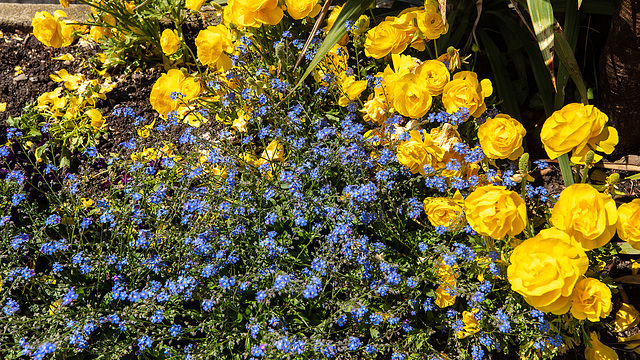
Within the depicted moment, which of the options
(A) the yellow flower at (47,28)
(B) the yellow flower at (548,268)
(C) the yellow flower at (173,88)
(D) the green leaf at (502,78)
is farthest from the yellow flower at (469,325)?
(A) the yellow flower at (47,28)

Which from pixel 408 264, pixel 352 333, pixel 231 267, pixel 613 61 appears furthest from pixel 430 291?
pixel 613 61

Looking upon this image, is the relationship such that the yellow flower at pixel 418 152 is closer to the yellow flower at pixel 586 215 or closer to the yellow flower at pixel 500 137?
the yellow flower at pixel 500 137

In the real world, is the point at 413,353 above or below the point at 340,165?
below

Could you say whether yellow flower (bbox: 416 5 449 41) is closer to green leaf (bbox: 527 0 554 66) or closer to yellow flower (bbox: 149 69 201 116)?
green leaf (bbox: 527 0 554 66)

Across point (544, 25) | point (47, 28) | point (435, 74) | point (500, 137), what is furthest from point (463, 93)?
point (47, 28)

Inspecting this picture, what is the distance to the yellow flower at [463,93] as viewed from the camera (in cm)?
210

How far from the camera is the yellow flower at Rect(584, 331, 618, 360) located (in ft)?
6.49

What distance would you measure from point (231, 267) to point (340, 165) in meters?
0.64

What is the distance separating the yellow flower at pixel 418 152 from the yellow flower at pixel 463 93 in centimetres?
18

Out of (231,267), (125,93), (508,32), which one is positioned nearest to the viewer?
(231,267)

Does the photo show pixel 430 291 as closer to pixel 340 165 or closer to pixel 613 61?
pixel 340 165

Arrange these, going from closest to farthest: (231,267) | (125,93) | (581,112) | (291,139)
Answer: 1. (581,112)
2. (231,267)
3. (291,139)
4. (125,93)

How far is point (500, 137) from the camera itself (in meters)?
1.98

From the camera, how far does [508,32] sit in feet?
8.89
